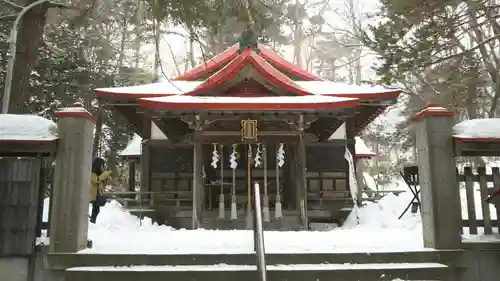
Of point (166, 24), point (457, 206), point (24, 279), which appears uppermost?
point (166, 24)

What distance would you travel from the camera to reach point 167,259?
552 cm

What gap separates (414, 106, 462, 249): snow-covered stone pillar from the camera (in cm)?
583

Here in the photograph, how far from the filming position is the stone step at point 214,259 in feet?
17.9

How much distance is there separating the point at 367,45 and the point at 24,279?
9.60m

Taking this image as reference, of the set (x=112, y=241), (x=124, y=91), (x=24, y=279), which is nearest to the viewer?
(x=24, y=279)

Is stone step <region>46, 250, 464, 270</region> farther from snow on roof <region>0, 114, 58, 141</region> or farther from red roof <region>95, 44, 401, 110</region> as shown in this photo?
red roof <region>95, 44, 401, 110</region>

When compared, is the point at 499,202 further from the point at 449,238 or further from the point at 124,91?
the point at 124,91

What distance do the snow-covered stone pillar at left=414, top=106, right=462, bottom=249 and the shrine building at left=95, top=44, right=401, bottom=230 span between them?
4.14 m

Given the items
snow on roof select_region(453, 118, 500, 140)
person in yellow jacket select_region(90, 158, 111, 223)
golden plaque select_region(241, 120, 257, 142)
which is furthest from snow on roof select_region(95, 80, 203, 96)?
snow on roof select_region(453, 118, 500, 140)

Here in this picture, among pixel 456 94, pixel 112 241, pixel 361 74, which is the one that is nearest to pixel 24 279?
pixel 112 241

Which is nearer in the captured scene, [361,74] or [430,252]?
[430,252]

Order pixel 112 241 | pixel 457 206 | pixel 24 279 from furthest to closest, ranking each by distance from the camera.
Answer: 1. pixel 112 241
2. pixel 457 206
3. pixel 24 279

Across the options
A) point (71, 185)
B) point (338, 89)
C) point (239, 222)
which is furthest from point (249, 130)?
point (71, 185)

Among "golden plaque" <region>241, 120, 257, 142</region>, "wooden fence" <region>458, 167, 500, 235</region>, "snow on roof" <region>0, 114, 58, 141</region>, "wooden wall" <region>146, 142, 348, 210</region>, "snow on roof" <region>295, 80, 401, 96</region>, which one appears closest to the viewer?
"snow on roof" <region>0, 114, 58, 141</region>
